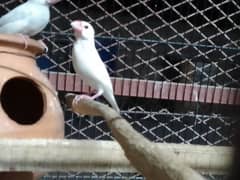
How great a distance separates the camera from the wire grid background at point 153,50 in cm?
147

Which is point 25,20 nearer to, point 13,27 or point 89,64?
point 13,27

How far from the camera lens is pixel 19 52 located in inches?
36.7

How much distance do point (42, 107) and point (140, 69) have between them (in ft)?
1.92

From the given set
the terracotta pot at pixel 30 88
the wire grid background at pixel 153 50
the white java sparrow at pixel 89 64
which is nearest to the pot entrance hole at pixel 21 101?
the terracotta pot at pixel 30 88

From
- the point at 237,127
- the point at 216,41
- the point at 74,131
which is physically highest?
the point at 216,41

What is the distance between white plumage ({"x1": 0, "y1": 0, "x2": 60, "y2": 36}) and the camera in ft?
4.09

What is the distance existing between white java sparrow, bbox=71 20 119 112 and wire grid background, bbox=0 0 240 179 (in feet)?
0.82

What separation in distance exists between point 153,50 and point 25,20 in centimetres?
41

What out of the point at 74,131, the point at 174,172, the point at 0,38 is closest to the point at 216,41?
the point at 74,131

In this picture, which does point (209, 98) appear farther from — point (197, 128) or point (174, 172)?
point (174, 172)

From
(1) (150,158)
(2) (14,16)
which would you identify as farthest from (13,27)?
(1) (150,158)

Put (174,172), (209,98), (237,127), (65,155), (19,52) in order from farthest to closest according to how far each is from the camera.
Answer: (209,98) → (19,52) → (65,155) → (174,172) → (237,127)

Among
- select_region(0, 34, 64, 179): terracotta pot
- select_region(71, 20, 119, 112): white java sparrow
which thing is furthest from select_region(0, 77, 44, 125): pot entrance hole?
select_region(71, 20, 119, 112): white java sparrow

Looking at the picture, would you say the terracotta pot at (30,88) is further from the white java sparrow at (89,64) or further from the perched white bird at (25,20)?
the perched white bird at (25,20)
